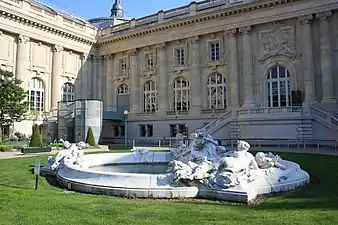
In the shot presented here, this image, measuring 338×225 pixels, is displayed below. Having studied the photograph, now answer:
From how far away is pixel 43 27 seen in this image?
37875mm

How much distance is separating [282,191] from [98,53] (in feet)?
134

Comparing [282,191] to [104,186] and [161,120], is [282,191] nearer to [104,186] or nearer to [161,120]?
[104,186]

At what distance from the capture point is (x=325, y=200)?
26.9 ft

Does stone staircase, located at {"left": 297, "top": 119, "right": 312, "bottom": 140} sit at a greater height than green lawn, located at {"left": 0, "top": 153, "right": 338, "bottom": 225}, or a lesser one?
greater

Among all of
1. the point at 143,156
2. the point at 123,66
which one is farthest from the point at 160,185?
the point at 123,66

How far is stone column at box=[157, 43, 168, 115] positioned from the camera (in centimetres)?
3991

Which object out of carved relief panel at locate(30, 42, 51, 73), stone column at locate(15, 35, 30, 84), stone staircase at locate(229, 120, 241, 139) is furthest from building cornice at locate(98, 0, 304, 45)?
stone staircase at locate(229, 120, 241, 139)

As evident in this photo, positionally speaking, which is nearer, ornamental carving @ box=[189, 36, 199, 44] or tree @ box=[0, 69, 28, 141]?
tree @ box=[0, 69, 28, 141]

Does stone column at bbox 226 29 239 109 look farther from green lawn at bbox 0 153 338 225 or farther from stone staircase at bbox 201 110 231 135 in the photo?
green lawn at bbox 0 153 338 225

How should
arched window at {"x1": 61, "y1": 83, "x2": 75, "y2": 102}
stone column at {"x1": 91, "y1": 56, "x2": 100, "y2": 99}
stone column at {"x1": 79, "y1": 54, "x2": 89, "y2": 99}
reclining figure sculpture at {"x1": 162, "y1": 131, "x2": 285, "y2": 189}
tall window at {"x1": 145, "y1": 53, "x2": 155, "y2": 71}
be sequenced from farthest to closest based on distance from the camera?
stone column at {"x1": 91, "y1": 56, "x2": 100, "y2": 99} < stone column at {"x1": 79, "y1": 54, "x2": 89, "y2": 99} < tall window at {"x1": 145, "y1": 53, "x2": 155, "y2": 71} < arched window at {"x1": 61, "y1": 83, "x2": 75, "y2": 102} < reclining figure sculpture at {"x1": 162, "y1": 131, "x2": 285, "y2": 189}

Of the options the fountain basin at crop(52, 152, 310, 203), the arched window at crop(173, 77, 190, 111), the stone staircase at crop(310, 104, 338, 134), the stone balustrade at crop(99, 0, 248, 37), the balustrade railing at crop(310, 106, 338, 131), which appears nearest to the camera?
the fountain basin at crop(52, 152, 310, 203)

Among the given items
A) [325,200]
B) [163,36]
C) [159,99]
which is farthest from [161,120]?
[325,200]

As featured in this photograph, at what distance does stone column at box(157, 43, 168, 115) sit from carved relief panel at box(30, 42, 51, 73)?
13.8m

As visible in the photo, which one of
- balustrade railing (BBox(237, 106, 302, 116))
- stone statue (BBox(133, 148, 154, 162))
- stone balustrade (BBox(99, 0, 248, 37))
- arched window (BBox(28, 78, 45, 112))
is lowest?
stone statue (BBox(133, 148, 154, 162))
